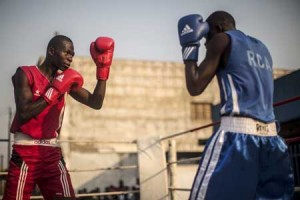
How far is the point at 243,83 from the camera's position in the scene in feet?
4.89

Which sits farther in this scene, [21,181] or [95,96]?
[95,96]

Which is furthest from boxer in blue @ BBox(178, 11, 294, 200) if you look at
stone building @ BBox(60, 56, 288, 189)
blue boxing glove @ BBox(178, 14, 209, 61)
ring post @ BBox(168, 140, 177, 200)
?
stone building @ BBox(60, 56, 288, 189)

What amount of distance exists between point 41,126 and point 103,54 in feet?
2.26

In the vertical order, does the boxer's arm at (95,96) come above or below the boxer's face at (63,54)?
below

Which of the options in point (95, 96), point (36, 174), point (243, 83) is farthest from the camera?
point (95, 96)

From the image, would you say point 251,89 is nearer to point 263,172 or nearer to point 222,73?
point 222,73

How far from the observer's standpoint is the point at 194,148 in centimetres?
1762

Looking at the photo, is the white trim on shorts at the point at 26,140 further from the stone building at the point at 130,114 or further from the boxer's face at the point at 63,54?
the stone building at the point at 130,114

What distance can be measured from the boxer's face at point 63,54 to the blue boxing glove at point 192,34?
0.93 meters

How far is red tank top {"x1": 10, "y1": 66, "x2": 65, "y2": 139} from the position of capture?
2172mm

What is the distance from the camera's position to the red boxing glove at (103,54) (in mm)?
2516

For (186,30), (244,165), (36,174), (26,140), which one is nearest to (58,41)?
(26,140)

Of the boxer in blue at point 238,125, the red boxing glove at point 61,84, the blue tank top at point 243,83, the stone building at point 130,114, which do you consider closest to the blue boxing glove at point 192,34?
the boxer in blue at point 238,125

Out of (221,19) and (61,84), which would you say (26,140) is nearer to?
(61,84)
